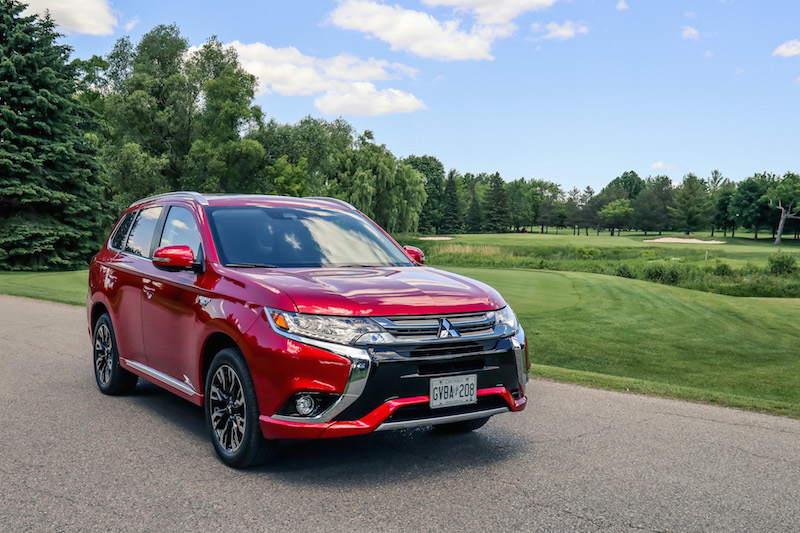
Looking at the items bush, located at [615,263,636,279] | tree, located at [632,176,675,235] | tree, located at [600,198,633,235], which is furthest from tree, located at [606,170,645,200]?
bush, located at [615,263,636,279]

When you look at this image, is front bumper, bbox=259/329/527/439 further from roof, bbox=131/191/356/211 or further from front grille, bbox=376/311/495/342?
roof, bbox=131/191/356/211

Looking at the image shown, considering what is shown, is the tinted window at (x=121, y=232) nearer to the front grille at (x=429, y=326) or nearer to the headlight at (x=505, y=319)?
the front grille at (x=429, y=326)

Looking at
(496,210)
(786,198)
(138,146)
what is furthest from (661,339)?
(496,210)

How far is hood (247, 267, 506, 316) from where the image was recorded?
4.45 metres

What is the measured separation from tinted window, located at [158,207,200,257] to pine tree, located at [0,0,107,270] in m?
32.1

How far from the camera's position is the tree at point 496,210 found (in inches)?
5330

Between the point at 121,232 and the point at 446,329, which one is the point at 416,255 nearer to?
the point at 446,329

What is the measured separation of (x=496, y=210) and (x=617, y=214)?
25624 millimetres

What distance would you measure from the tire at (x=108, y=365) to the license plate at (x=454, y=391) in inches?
147

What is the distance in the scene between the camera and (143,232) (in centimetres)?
681

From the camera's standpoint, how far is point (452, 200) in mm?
128375

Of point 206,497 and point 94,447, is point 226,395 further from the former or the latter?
point 94,447

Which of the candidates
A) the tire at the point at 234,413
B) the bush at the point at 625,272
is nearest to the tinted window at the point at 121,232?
the tire at the point at 234,413

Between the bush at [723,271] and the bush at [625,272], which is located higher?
the bush at [723,271]
